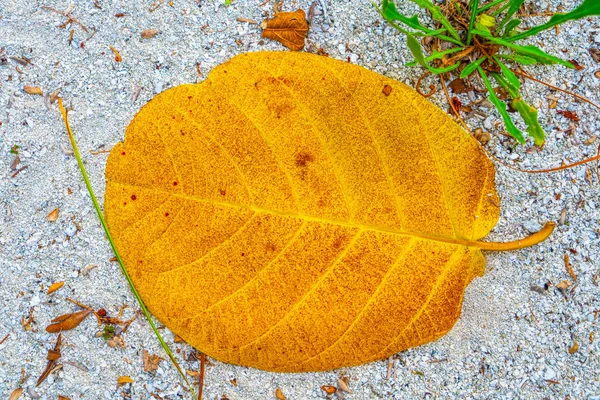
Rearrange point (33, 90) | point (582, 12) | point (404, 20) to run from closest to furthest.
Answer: point (582, 12) → point (404, 20) → point (33, 90)

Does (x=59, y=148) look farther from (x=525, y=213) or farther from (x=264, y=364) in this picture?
(x=525, y=213)

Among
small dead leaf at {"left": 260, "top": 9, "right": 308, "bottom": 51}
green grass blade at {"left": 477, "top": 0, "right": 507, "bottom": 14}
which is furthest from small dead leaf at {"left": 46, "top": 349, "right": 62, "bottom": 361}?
green grass blade at {"left": 477, "top": 0, "right": 507, "bottom": 14}

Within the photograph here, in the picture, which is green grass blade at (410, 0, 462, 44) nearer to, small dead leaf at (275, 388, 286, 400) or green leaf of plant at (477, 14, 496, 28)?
green leaf of plant at (477, 14, 496, 28)

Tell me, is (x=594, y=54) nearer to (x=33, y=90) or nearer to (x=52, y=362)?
(x=33, y=90)

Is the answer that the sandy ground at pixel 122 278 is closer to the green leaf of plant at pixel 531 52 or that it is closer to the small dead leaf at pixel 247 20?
the small dead leaf at pixel 247 20

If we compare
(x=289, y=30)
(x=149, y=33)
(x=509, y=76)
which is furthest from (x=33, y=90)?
(x=509, y=76)
